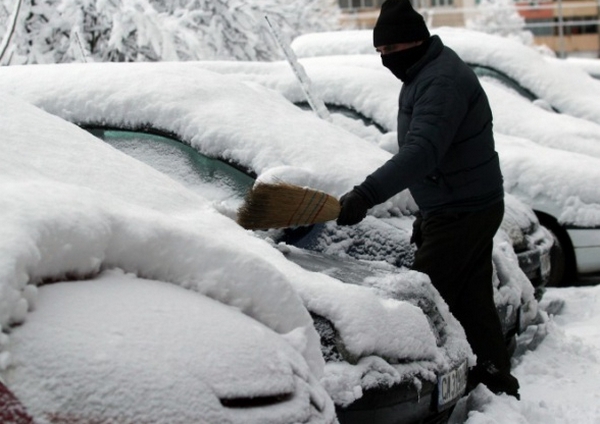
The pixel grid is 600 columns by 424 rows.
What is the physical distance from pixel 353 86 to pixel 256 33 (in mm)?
8601

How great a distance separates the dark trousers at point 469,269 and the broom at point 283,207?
622 millimetres

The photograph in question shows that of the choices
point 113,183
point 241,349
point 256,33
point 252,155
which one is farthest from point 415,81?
point 256,33

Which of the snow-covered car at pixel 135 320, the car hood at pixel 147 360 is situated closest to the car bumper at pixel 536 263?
the snow-covered car at pixel 135 320

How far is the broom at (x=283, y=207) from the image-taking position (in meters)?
4.14

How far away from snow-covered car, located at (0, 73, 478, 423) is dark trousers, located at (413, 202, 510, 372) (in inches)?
13.4

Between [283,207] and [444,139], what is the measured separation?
75cm

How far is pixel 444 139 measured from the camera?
4.54 meters

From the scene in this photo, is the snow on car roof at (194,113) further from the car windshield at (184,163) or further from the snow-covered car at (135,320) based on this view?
the snow-covered car at (135,320)

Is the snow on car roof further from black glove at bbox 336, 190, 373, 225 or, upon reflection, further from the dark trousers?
black glove at bbox 336, 190, 373, 225

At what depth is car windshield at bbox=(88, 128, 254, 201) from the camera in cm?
514

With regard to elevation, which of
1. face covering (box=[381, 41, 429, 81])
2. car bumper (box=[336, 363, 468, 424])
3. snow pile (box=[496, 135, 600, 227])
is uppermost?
face covering (box=[381, 41, 429, 81])

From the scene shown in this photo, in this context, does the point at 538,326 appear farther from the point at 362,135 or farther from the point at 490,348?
the point at 362,135

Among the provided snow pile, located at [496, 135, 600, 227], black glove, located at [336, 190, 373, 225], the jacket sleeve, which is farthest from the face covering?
snow pile, located at [496, 135, 600, 227]

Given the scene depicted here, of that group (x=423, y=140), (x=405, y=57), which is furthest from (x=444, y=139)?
(x=405, y=57)
